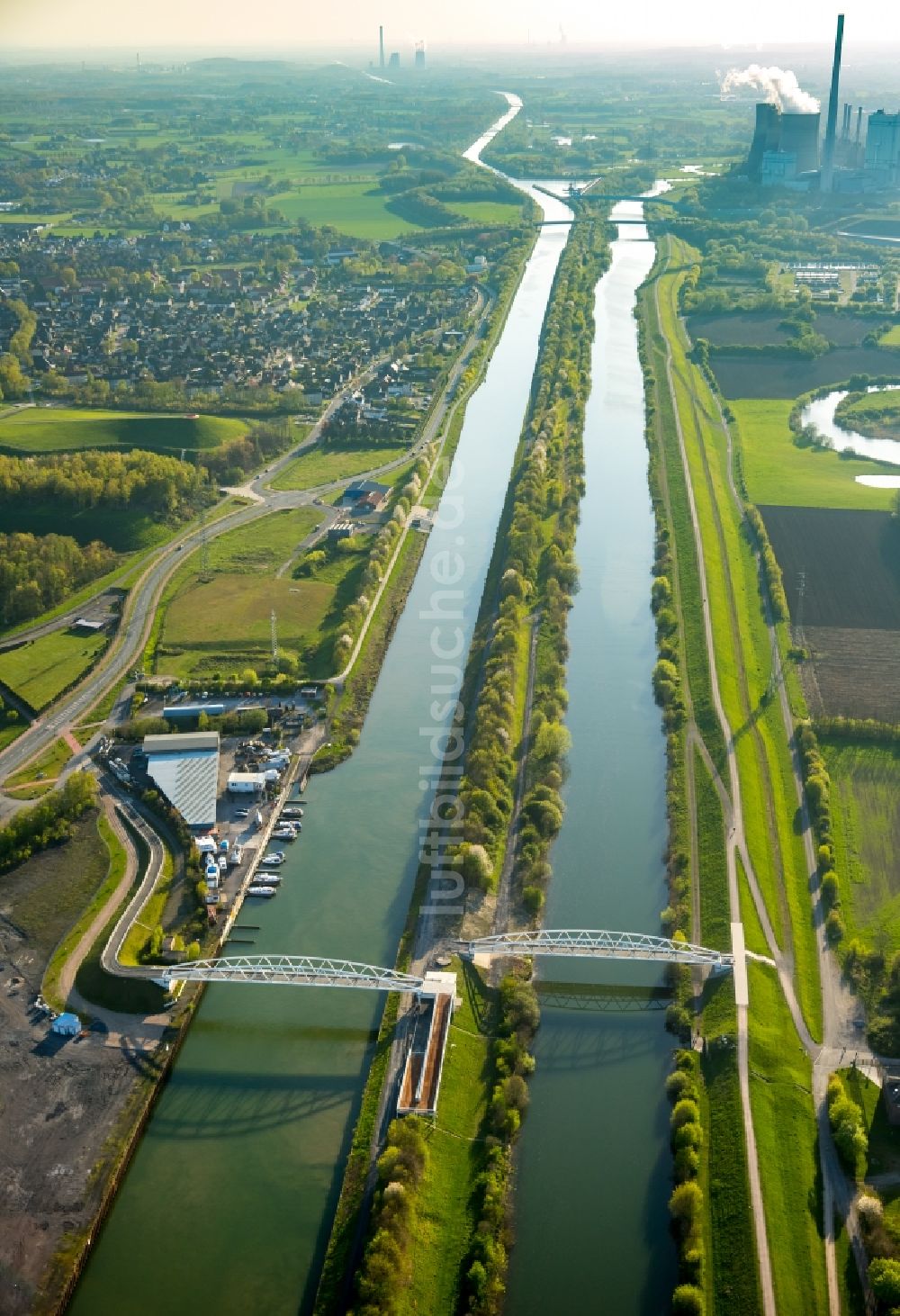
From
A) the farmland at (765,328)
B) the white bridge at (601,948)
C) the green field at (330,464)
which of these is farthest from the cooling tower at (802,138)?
the white bridge at (601,948)

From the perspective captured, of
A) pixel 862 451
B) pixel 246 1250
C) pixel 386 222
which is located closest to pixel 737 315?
pixel 862 451

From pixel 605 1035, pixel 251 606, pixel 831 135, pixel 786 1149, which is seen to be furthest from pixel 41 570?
pixel 831 135

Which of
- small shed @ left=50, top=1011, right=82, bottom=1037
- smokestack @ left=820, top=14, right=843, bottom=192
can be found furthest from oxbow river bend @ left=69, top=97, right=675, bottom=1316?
smokestack @ left=820, top=14, right=843, bottom=192

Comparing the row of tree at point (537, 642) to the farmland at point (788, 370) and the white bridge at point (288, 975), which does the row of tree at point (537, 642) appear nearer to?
the white bridge at point (288, 975)

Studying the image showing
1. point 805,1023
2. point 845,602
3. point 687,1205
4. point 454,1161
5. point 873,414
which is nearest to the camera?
point 687,1205

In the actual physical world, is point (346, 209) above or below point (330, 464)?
above

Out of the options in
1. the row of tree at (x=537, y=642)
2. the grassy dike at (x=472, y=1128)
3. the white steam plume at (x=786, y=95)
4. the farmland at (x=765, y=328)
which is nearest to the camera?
the grassy dike at (x=472, y=1128)

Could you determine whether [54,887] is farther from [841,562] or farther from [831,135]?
[831,135]
